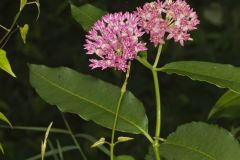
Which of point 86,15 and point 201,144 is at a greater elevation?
point 86,15

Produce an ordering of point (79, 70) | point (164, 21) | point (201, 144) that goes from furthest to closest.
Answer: point (79, 70)
point (164, 21)
point (201, 144)

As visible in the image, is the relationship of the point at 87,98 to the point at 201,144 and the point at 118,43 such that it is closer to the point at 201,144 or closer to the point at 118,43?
the point at 118,43

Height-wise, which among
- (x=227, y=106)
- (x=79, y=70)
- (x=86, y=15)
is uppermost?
(x=86, y=15)

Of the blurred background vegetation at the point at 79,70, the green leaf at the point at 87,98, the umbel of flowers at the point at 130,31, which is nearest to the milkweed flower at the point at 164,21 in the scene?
the umbel of flowers at the point at 130,31

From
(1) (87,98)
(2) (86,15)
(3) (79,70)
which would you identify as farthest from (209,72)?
(3) (79,70)

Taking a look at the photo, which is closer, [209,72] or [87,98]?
[209,72]

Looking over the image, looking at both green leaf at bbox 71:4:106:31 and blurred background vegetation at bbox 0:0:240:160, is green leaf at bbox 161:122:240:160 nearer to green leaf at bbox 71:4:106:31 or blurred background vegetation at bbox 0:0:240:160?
green leaf at bbox 71:4:106:31
